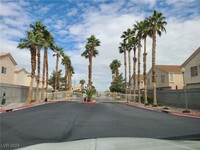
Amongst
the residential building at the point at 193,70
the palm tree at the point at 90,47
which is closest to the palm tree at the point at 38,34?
the palm tree at the point at 90,47

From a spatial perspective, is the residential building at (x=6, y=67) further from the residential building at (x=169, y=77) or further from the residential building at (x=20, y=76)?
the residential building at (x=169, y=77)

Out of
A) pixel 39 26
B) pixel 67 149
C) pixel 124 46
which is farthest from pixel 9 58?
pixel 67 149

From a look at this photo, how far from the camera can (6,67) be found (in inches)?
1323

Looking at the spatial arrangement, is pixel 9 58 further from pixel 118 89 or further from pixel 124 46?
pixel 118 89

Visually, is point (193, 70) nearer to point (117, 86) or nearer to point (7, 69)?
point (7, 69)

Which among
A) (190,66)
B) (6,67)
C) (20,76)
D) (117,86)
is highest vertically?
(6,67)

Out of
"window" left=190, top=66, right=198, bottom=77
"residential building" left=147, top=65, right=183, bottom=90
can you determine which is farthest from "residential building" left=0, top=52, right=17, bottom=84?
"window" left=190, top=66, right=198, bottom=77

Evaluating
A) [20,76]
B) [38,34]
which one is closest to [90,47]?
[38,34]

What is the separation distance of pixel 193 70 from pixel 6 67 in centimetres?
3083

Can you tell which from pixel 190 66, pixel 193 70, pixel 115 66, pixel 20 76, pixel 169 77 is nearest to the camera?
pixel 193 70

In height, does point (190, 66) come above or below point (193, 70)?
above

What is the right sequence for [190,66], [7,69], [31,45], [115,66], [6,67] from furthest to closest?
[115,66]
[7,69]
[6,67]
[190,66]
[31,45]

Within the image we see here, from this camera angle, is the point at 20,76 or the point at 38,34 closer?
the point at 38,34

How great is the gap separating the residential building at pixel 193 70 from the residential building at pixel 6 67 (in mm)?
30090
